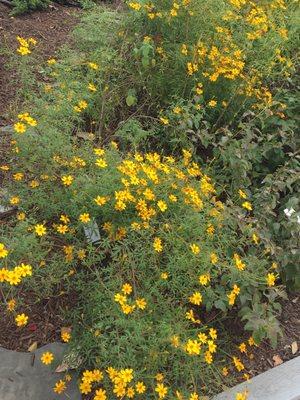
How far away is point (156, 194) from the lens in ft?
9.15

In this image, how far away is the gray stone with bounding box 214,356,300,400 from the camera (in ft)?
8.75

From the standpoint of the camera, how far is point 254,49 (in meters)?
4.12

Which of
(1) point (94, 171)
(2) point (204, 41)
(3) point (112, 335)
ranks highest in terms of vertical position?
(2) point (204, 41)

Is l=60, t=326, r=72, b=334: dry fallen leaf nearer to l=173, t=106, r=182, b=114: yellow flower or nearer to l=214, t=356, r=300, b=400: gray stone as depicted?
l=214, t=356, r=300, b=400: gray stone

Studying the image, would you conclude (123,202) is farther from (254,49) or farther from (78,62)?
(254,49)

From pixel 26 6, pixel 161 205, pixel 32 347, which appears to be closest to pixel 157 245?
pixel 161 205

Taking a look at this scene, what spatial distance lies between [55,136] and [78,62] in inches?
37.2

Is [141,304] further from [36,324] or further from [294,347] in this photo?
[294,347]

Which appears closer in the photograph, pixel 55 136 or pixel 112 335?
pixel 112 335

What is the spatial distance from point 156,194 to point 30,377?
111 centimetres

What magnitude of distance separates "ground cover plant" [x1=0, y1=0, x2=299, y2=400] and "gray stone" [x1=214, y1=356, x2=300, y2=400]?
4.3 inches

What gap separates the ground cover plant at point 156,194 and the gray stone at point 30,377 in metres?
0.12

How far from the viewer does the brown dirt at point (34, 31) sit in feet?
13.4

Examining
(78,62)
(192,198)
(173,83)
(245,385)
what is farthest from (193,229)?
(78,62)
